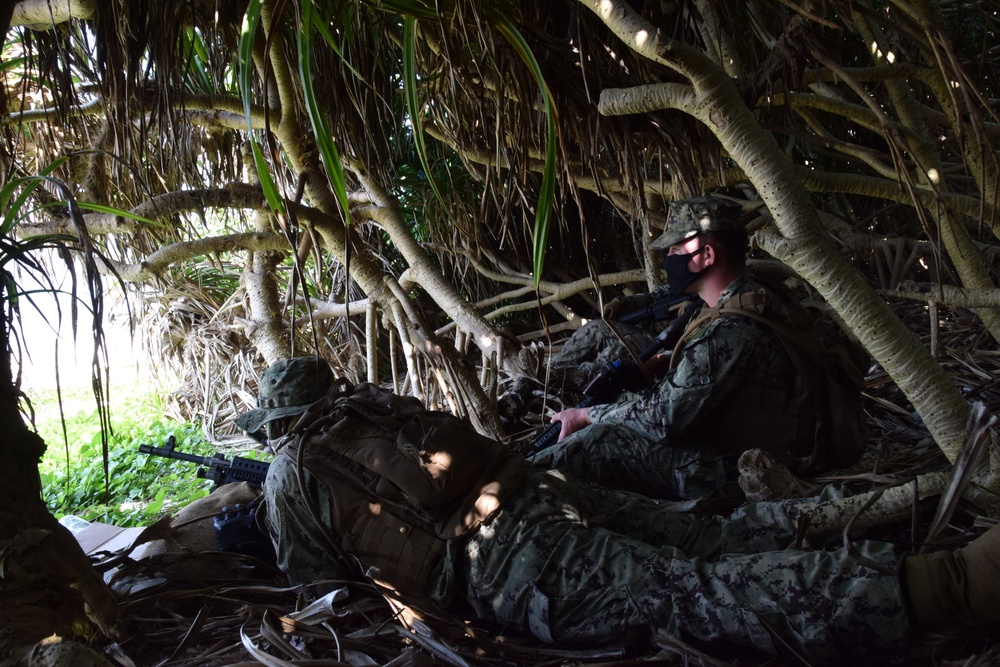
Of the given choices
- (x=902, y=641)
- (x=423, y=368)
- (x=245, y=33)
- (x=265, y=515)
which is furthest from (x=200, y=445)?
(x=902, y=641)

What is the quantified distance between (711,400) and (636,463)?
0.40m

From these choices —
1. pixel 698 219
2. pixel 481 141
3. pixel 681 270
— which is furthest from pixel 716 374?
pixel 481 141

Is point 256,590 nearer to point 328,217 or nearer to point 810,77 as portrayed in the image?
point 328,217

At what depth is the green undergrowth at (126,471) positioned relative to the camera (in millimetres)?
4055

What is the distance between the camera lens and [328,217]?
2828 millimetres

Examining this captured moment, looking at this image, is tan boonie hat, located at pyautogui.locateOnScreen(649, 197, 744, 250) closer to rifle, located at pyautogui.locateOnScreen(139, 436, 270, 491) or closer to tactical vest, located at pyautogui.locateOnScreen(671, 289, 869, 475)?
tactical vest, located at pyautogui.locateOnScreen(671, 289, 869, 475)

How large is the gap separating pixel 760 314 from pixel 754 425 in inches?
15.7

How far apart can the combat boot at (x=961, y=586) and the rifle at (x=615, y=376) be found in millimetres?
1568

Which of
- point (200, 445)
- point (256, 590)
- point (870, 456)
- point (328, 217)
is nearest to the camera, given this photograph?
point (256, 590)

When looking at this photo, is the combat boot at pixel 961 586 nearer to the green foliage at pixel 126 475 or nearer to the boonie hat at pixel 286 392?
the boonie hat at pixel 286 392

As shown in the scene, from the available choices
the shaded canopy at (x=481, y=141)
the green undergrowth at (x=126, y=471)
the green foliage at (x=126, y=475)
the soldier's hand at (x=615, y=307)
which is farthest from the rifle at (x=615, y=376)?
the green foliage at (x=126, y=475)

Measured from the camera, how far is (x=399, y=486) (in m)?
1.74

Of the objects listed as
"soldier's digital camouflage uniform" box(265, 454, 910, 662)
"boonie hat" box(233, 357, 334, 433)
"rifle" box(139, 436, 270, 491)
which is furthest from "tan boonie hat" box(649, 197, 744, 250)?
"rifle" box(139, 436, 270, 491)

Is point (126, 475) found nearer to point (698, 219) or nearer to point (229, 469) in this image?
point (229, 469)
